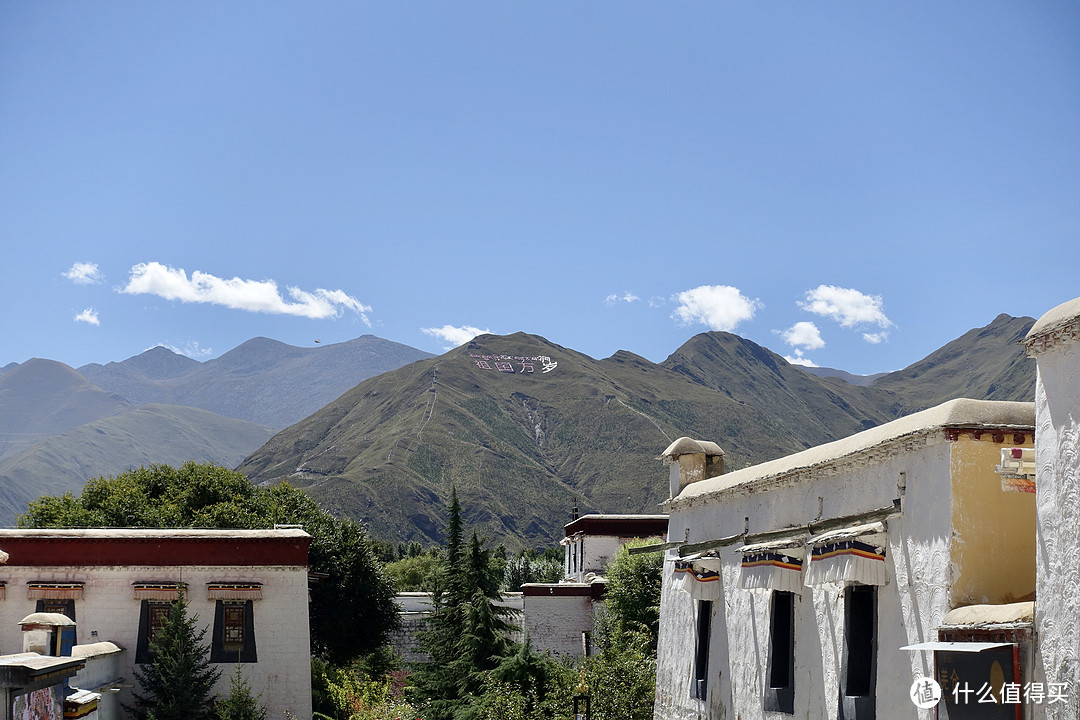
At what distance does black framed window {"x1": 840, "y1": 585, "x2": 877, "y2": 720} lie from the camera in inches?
418

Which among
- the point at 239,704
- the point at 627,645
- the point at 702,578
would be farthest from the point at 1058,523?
the point at 239,704

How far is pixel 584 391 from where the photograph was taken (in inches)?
7820

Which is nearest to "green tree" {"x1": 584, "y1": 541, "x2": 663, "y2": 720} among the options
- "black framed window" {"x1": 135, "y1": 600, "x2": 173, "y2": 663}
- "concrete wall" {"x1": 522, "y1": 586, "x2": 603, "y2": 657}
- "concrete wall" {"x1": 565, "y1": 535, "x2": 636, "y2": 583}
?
"concrete wall" {"x1": 522, "y1": 586, "x2": 603, "y2": 657}

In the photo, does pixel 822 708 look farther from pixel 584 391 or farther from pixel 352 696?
pixel 584 391

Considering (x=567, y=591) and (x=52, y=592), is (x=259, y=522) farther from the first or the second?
(x=567, y=591)

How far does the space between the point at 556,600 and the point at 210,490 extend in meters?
12.2

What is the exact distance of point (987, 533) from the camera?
360 inches

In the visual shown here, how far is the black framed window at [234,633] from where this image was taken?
891 inches

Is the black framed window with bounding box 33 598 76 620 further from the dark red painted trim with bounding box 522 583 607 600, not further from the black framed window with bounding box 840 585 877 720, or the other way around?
the black framed window with bounding box 840 585 877 720

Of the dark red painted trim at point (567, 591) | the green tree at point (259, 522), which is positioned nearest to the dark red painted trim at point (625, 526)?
the dark red painted trim at point (567, 591)

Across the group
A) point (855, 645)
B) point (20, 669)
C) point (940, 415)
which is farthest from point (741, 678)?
point (20, 669)

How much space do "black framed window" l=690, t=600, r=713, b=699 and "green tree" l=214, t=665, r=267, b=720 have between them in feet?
34.8

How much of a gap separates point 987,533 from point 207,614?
1827 centimetres

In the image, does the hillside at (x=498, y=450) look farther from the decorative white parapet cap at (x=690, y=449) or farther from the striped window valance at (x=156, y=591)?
the decorative white parapet cap at (x=690, y=449)
